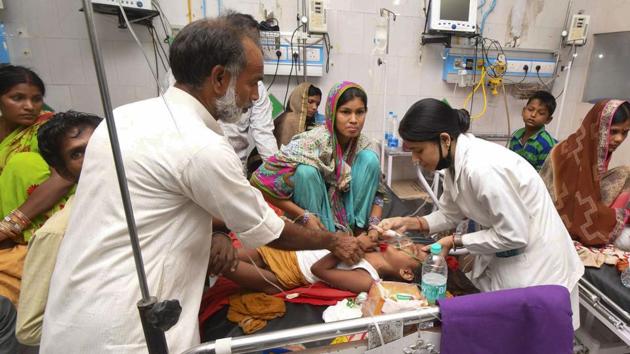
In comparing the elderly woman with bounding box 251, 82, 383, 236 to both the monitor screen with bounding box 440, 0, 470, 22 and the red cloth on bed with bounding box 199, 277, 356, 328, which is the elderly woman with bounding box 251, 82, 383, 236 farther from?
the monitor screen with bounding box 440, 0, 470, 22

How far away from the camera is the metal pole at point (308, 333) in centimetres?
84

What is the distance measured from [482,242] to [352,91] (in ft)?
3.84

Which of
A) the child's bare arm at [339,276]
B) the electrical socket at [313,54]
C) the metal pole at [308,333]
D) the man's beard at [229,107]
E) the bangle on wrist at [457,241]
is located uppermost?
the electrical socket at [313,54]

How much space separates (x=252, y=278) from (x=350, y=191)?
2.91 feet

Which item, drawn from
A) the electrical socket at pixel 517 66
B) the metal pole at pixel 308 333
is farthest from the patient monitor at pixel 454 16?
the metal pole at pixel 308 333

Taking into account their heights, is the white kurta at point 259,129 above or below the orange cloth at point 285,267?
above

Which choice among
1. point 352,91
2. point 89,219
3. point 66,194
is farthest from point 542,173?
point 66,194

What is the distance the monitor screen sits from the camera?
3.31 metres

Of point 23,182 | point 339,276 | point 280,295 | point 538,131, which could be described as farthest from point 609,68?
point 23,182

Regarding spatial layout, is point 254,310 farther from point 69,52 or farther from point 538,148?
point 69,52

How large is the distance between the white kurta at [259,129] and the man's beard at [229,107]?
6.14 feet

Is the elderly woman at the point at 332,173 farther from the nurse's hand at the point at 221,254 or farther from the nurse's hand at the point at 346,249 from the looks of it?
the nurse's hand at the point at 221,254

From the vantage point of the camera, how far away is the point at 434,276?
5.14ft

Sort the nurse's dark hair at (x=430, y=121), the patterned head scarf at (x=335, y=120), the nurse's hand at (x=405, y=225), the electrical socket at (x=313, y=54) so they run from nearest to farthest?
the nurse's dark hair at (x=430, y=121) → the nurse's hand at (x=405, y=225) → the patterned head scarf at (x=335, y=120) → the electrical socket at (x=313, y=54)
